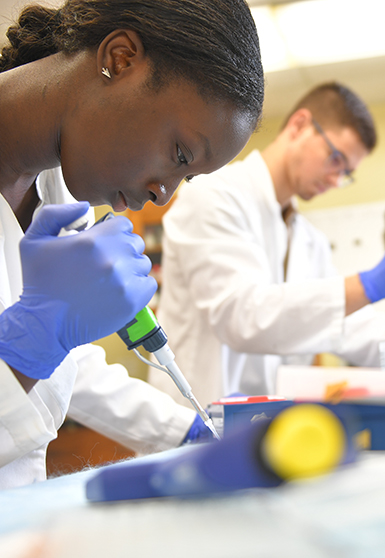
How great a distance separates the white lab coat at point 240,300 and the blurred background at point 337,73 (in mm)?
331

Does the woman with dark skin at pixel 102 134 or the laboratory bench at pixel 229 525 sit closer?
the laboratory bench at pixel 229 525

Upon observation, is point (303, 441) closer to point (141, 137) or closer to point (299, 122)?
point (141, 137)

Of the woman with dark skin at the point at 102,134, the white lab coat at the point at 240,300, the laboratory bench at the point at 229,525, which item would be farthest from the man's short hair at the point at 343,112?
the laboratory bench at the point at 229,525

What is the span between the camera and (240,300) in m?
1.41

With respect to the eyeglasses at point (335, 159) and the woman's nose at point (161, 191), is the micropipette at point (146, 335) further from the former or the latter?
the eyeglasses at point (335, 159)

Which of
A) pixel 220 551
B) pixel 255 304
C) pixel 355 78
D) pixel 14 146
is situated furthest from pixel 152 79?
pixel 355 78

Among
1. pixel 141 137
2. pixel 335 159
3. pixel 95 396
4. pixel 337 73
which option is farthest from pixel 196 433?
pixel 337 73

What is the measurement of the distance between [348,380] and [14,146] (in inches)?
27.6

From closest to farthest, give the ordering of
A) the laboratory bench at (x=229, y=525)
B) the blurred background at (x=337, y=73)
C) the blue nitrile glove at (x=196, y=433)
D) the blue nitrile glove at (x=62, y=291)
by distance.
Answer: the laboratory bench at (x=229, y=525) < the blue nitrile glove at (x=62, y=291) < the blue nitrile glove at (x=196, y=433) < the blurred background at (x=337, y=73)

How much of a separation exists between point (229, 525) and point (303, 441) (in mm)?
71

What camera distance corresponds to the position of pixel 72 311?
25.6 inches

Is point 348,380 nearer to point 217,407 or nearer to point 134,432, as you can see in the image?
point 217,407

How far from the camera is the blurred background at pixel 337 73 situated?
2.77m

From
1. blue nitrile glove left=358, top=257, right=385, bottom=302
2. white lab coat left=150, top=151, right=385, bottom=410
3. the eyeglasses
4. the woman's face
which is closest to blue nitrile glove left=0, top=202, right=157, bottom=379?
the woman's face
